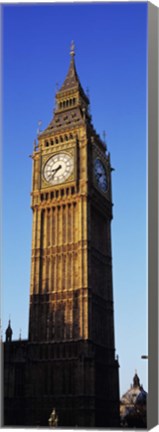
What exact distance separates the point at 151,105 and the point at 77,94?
155 ft

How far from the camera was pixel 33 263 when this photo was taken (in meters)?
55.1

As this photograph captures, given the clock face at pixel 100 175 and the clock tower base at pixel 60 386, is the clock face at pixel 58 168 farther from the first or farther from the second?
the clock tower base at pixel 60 386

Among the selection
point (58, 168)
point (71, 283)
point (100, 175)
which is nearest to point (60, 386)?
point (71, 283)

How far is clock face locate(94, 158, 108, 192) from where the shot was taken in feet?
192

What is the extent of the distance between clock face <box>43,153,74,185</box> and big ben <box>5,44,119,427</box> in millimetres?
113

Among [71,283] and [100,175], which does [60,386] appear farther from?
[100,175]

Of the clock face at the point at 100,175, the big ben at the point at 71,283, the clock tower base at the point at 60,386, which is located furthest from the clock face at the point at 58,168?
the clock tower base at the point at 60,386

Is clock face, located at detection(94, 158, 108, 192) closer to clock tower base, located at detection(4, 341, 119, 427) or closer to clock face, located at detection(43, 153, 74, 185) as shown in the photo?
clock face, located at detection(43, 153, 74, 185)

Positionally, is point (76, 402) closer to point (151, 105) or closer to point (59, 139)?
point (59, 139)

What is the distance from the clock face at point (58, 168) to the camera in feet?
186

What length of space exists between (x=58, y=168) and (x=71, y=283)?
41.0 ft

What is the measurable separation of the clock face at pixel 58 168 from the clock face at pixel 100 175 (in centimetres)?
314

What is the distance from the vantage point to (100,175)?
196ft

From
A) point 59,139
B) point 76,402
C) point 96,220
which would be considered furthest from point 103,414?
point 59,139
